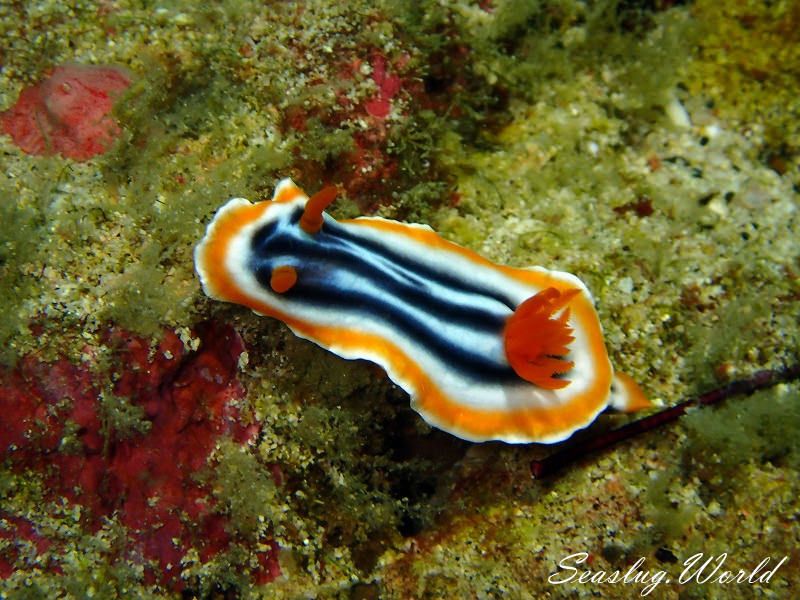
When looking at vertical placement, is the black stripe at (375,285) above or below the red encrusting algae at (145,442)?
above

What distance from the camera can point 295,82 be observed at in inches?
148

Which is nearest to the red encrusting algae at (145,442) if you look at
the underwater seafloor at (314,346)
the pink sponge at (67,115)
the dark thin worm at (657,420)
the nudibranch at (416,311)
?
the underwater seafloor at (314,346)

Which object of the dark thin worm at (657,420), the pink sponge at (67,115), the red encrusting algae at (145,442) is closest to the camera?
the red encrusting algae at (145,442)

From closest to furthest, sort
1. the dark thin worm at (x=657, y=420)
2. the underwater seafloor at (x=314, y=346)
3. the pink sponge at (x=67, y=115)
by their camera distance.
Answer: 1. the underwater seafloor at (x=314, y=346)
2. the pink sponge at (x=67, y=115)
3. the dark thin worm at (x=657, y=420)

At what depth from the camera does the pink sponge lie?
134 inches

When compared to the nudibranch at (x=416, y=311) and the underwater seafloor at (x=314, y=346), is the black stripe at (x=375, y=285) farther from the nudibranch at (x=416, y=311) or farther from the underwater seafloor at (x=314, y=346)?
the underwater seafloor at (x=314, y=346)

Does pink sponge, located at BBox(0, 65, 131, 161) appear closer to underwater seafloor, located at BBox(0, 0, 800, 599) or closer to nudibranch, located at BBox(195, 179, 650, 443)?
underwater seafloor, located at BBox(0, 0, 800, 599)

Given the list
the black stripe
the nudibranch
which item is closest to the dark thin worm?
the nudibranch

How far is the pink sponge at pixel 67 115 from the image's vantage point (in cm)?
341

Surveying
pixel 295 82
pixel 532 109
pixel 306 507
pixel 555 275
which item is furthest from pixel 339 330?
pixel 532 109

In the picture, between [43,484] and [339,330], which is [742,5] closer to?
[339,330]

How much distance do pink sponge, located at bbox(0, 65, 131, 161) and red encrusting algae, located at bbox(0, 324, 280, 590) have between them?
1.20 metres

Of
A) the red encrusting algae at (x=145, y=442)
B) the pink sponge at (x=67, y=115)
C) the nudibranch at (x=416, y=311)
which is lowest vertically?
the red encrusting algae at (x=145, y=442)

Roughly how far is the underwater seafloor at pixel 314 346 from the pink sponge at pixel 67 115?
0.6 inches
